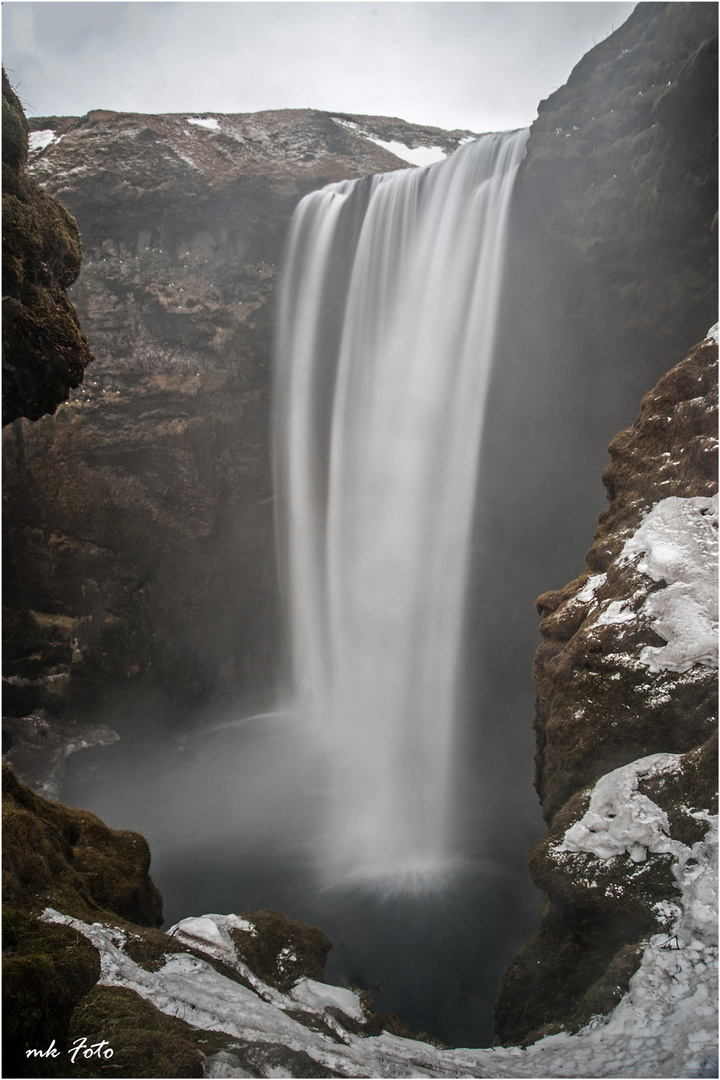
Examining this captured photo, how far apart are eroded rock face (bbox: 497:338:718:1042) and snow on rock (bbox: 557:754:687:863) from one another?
1 cm

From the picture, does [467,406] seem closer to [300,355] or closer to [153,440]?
[300,355]

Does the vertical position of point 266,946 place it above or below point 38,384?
below

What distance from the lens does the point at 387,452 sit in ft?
50.5

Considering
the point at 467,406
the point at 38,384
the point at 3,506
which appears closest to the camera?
the point at 38,384

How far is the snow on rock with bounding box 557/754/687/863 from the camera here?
5137 millimetres

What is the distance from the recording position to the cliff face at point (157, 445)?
15828mm

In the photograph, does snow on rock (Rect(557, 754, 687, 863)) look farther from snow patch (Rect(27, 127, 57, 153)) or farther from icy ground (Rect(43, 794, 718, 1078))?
snow patch (Rect(27, 127, 57, 153))

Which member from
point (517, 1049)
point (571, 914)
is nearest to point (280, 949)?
point (517, 1049)

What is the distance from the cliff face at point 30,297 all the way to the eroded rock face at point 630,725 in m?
5.68

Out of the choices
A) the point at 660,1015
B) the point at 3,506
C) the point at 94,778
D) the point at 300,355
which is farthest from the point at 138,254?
the point at 660,1015

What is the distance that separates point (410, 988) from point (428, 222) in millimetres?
15393

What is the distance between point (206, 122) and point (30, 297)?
746 inches

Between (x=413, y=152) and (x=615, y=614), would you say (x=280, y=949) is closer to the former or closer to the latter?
(x=615, y=614)

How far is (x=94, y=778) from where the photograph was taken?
14.9m
